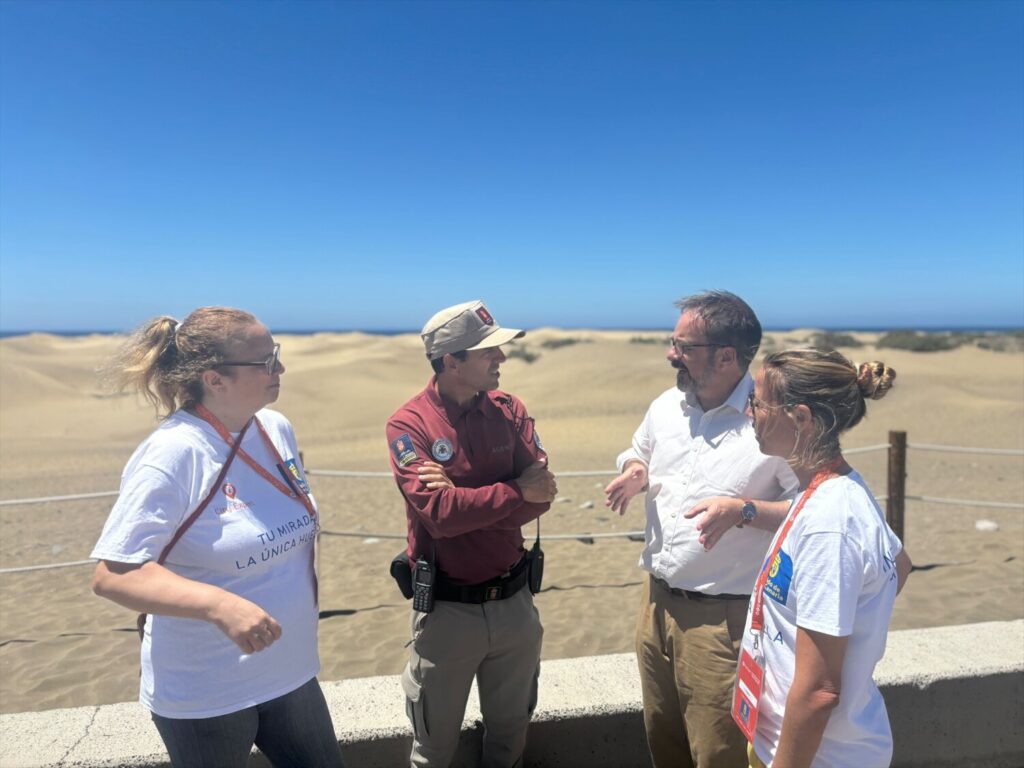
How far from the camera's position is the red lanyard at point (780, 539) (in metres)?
1.67

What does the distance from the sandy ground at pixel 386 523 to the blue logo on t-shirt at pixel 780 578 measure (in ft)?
7.35

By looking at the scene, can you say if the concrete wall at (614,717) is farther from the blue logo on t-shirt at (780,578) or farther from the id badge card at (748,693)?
the blue logo on t-shirt at (780,578)

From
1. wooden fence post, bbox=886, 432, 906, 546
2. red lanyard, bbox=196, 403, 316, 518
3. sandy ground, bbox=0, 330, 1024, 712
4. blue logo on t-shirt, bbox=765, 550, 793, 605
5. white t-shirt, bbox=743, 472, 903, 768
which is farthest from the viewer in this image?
wooden fence post, bbox=886, 432, 906, 546

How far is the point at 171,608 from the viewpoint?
5.42 feet

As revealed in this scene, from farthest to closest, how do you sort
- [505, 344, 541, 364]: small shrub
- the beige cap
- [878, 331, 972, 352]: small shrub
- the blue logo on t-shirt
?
[505, 344, 541, 364]: small shrub → [878, 331, 972, 352]: small shrub → the beige cap → the blue logo on t-shirt

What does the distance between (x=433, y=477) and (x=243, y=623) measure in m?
0.77

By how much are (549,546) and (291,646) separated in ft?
18.5

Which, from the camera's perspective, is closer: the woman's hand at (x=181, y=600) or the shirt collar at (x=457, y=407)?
the woman's hand at (x=181, y=600)

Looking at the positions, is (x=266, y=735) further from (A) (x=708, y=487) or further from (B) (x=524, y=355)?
(B) (x=524, y=355)

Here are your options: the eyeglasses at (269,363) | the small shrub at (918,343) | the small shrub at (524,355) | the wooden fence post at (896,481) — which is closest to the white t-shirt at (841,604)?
the eyeglasses at (269,363)

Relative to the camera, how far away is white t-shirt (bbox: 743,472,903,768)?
4.97ft

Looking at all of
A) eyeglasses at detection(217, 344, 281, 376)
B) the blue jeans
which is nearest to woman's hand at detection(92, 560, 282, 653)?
the blue jeans

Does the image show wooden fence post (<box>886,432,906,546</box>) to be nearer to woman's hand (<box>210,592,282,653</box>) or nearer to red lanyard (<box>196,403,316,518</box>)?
red lanyard (<box>196,403,316,518</box>)

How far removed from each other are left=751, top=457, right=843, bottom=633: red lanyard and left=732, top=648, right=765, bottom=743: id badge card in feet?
0.31
